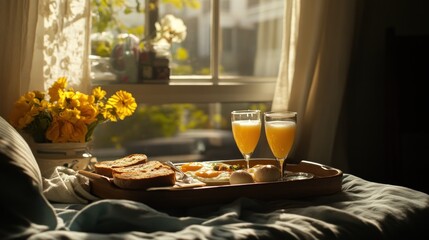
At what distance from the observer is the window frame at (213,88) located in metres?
2.42

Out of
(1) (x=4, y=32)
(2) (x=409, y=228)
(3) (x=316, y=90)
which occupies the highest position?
(1) (x=4, y=32)

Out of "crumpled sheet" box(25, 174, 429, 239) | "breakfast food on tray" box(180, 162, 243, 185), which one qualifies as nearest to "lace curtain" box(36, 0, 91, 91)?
"breakfast food on tray" box(180, 162, 243, 185)

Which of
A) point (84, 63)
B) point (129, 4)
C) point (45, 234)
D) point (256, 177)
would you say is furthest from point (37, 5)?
point (45, 234)

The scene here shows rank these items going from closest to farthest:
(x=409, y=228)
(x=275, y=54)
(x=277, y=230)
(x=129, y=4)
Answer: (x=277, y=230), (x=409, y=228), (x=129, y=4), (x=275, y=54)

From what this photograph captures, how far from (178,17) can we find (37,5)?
697 millimetres

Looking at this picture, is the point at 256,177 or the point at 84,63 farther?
the point at 84,63

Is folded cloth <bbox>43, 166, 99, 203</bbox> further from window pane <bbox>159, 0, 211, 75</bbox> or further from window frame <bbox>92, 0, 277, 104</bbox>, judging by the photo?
window pane <bbox>159, 0, 211, 75</bbox>

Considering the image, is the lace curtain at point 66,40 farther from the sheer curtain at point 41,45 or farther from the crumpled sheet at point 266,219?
the crumpled sheet at point 266,219

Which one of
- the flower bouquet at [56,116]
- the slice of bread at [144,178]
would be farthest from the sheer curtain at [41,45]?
the slice of bread at [144,178]

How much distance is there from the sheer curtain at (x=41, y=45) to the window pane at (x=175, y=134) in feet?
1.26

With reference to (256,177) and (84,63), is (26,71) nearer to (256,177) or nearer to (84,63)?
(84,63)

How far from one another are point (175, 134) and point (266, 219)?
1308mm

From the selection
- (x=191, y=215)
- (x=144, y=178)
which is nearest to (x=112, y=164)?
(x=144, y=178)

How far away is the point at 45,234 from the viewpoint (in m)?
1.10
